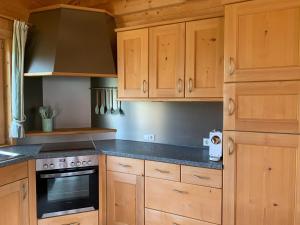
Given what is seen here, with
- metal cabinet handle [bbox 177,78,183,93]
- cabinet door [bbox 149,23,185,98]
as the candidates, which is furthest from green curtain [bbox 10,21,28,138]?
metal cabinet handle [bbox 177,78,183,93]

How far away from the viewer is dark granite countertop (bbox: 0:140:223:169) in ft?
7.25

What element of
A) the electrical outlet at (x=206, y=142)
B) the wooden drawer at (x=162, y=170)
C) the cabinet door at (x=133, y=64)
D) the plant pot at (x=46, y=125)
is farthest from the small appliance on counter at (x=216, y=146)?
the plant pot at (x=46, y=125)

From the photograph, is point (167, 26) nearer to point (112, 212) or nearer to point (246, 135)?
point (246, 135)

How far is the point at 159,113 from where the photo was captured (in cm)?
298

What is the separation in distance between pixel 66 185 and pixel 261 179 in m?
1.73

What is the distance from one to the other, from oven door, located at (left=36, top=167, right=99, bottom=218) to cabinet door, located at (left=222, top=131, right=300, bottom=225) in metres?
1.28

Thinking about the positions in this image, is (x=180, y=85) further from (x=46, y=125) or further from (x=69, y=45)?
(x=46, y=125)

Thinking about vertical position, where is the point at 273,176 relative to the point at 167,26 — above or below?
below

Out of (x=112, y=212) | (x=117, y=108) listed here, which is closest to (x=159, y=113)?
(x=117, y=108)

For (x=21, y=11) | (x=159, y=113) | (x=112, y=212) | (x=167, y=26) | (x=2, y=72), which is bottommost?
(x=112, y=212)

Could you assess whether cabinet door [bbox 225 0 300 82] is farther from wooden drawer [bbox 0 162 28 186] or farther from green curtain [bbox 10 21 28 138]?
green curtain [bbox 10 21 28 138]

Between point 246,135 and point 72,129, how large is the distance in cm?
205

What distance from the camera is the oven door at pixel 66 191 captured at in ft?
8.14

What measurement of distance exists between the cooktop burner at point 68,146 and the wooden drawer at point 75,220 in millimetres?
624
